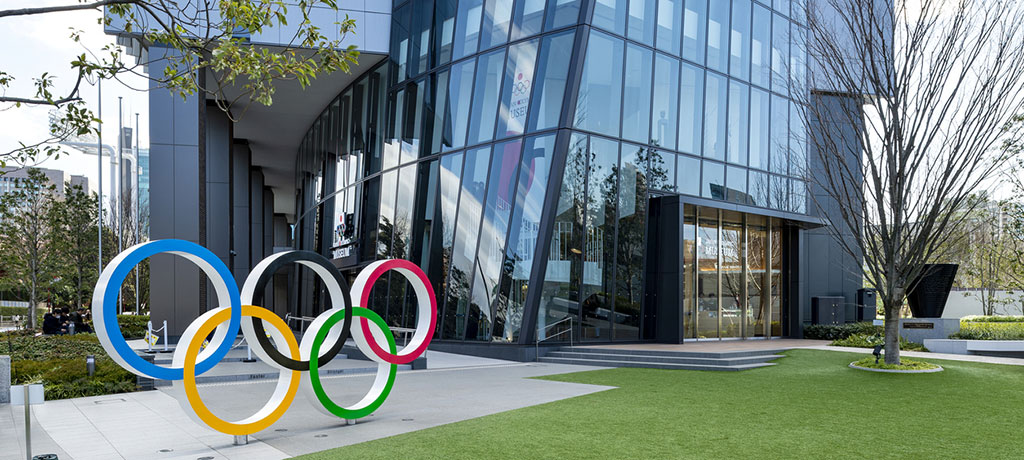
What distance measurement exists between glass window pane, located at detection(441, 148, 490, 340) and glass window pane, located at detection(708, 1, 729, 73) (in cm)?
844

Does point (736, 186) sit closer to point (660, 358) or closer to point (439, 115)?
point (660, 358)

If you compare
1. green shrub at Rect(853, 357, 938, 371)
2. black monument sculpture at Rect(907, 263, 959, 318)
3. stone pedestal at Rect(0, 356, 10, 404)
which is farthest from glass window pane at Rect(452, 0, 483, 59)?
black monument sculpture at Rect(907, 263, 959, 318)

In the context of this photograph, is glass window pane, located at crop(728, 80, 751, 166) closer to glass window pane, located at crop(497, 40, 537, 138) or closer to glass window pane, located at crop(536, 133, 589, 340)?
glass window pane, located at crop(536, 133, 589, 340)

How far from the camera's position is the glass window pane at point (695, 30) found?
895 inches

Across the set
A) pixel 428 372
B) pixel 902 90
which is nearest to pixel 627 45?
pixel 902 90

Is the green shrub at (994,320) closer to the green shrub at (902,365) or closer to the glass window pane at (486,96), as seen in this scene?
the green shrub at (902,365)

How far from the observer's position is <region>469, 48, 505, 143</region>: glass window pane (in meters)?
21.2

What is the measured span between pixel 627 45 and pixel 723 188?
241 inches

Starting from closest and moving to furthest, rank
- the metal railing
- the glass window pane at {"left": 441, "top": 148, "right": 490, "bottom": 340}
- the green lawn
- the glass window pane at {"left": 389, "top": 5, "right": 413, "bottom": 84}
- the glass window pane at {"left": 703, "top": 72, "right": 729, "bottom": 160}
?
1. the green lawn
2. the metal railing
3. the glass window pane at {"left": 441, "top": 148, "right": 490, "bottom": 340}
4. the glass window pane at {"left": 703, "top": 72, "right": 729, "bottom": 160}
5. the glass window pane at {"left": 389, "top": 5, "right": 413, "bottom": 84}

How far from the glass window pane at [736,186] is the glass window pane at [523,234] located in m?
7.66

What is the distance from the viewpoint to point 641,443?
823 cm

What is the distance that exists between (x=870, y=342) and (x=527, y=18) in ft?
48.3

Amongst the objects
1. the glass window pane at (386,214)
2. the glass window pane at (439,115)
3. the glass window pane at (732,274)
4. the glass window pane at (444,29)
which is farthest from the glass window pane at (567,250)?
the glass window pane at (386,214)

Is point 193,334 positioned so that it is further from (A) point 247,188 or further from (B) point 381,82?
(A) point 247,188
